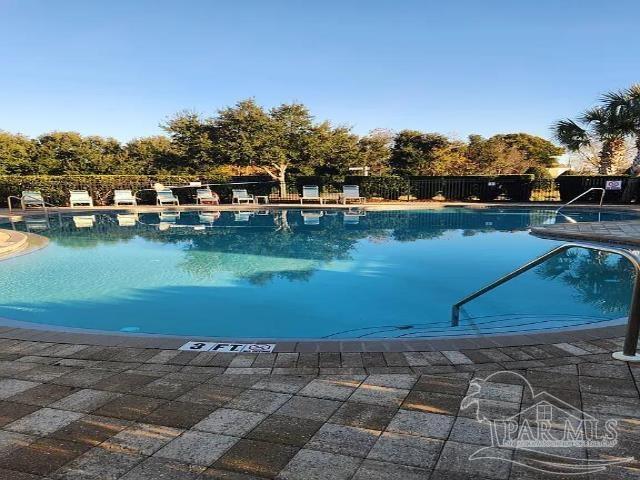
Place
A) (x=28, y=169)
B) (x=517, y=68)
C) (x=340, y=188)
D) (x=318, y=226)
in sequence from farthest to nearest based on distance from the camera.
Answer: (x=28, y=169)
(x=340, y=188)
(x=517, y=68)
(x=318, y=226)

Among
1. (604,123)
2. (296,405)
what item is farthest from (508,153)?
(296,405)

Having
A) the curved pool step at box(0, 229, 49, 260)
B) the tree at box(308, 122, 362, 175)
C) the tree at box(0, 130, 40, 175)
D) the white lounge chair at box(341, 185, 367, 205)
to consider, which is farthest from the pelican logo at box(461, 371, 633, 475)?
the tree at box(0, 130, 40, 175)

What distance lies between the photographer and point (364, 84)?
22.3 metres

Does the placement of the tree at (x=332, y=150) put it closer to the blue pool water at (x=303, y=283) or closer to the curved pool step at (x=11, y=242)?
the blue pool water at (x=303, y=283)

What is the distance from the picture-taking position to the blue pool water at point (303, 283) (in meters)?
5.36

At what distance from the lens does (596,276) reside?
7402 mm

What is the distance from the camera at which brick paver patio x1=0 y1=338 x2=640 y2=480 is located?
1.84 meters

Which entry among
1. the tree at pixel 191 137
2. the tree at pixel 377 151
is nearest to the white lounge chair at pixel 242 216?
the tree at pixel 191 137

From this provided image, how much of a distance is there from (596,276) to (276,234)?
772 centimetres

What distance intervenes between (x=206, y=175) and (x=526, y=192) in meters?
15.8

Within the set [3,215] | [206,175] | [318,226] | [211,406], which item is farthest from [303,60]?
[211,406]

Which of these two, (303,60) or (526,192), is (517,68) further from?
(303,60)

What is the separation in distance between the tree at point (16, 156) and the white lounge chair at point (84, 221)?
418 inches

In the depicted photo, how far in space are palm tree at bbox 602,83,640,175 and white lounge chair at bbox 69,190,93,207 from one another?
850 inches
